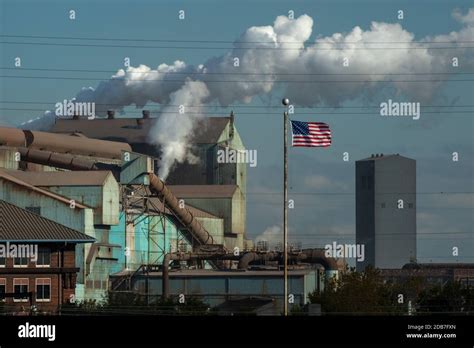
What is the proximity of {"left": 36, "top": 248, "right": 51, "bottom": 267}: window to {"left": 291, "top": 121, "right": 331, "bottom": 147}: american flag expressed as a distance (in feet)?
74.2

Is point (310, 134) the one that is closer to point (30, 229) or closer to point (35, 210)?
point (30, 229)

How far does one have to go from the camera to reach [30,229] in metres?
72.4

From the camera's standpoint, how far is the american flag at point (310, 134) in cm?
5466

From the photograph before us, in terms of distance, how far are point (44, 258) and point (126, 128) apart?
48.0 meters

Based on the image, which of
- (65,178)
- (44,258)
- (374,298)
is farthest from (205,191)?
(374,298)

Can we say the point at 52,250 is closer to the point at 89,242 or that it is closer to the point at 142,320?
the point at 89,242

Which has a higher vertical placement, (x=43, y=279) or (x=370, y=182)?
(x=370, y=182)

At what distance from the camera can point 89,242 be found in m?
73.8

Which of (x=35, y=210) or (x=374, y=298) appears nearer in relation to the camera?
(x=374, y=298)

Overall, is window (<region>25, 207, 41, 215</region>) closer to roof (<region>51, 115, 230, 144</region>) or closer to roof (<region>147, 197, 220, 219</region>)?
roof (<region>147, 197, 220, 219</region>)

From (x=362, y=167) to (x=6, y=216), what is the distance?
377 feet

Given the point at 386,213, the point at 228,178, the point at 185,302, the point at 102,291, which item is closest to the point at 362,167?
the point at 386,213

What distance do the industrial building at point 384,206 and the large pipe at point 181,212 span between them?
3149 inches

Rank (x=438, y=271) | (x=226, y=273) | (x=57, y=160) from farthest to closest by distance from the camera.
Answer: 1. (x=438, y=271)
2. (x=57, y=160)
3. (x=226, y=273)
